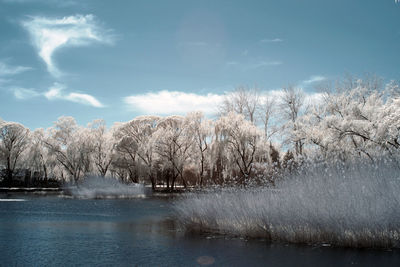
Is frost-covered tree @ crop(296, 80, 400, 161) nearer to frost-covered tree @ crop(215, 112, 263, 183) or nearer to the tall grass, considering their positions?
the tall grass

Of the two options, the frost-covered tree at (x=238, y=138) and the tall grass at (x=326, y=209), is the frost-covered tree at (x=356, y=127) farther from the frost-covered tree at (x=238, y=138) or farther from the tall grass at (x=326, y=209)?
the frost-covered tree at (x=238, y=138)

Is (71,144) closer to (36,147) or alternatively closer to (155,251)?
(36,147)

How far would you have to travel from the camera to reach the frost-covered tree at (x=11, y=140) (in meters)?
51.7

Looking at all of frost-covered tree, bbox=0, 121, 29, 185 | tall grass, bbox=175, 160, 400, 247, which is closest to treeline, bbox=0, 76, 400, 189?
frost-covered tree, bbox=0, 121, 29, 185

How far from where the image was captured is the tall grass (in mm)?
9531

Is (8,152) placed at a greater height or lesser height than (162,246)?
greater

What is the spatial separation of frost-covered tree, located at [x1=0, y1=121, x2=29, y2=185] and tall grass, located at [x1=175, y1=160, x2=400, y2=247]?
47402 millimetres

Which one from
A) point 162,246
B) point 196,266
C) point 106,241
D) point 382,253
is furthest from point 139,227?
point 382,253

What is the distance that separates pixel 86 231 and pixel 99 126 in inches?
1556

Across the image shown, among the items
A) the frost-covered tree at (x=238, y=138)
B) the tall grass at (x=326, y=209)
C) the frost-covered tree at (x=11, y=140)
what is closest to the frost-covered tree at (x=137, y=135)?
the frost-covered tree at (x=238, y=138)

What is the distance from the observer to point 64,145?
169ft

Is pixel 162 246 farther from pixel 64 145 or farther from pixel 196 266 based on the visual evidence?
pixel 64 145

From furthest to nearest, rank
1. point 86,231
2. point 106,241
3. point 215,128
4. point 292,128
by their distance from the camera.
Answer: point 215,128 < point 292,128 < point 86,231 < point 106,241

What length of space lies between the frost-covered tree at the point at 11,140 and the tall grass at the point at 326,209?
4740 centimetres
